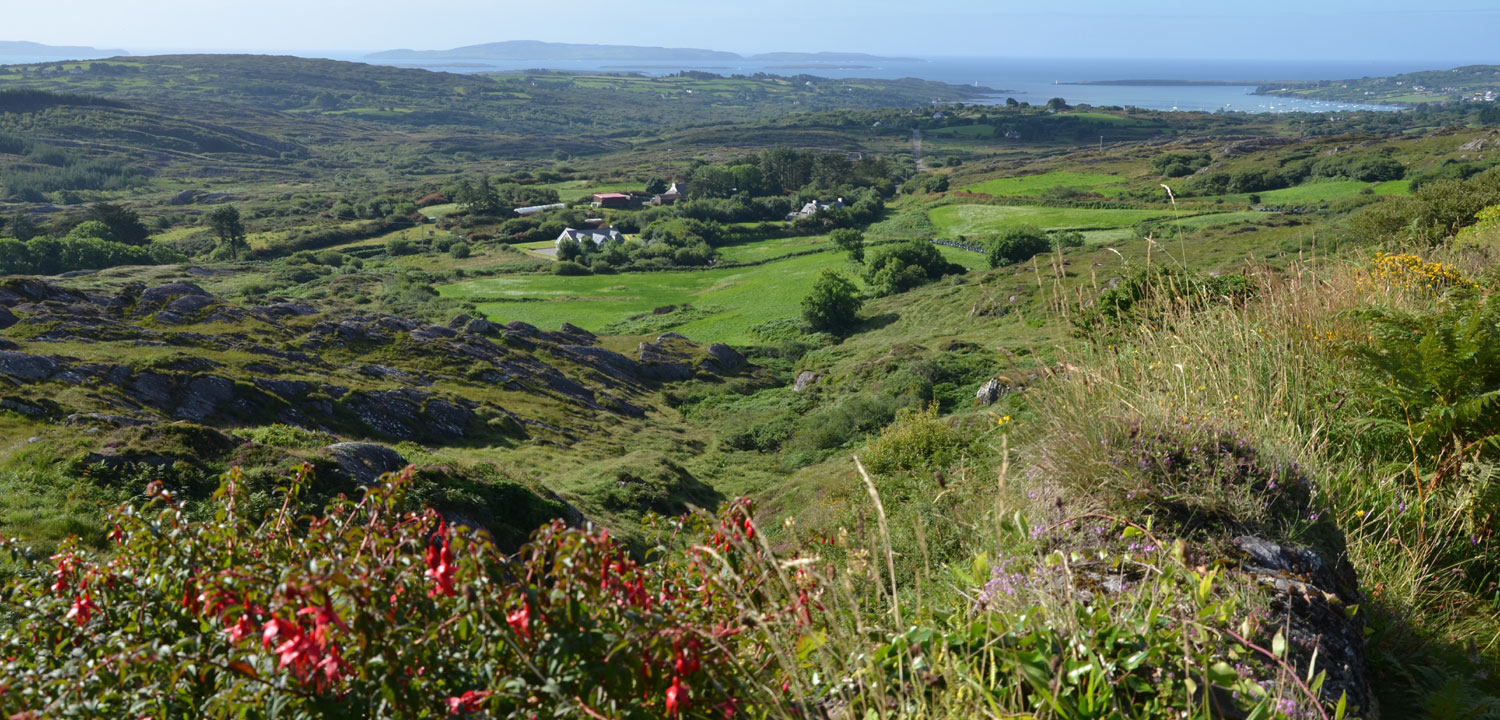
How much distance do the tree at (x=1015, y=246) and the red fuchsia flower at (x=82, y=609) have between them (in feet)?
222

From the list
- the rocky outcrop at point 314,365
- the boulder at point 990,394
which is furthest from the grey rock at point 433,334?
the boulder at point 990,394

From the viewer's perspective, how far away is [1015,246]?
67.1 metres

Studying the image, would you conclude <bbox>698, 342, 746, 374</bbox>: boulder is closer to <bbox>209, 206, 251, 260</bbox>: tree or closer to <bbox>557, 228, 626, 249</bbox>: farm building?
<bbox>557, 228, 626, 249</bbox>: farm building

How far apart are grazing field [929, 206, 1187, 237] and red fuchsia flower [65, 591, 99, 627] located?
7735 centimetres

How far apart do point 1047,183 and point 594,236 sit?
6102 centimetres

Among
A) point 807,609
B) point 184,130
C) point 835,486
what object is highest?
point 184,130

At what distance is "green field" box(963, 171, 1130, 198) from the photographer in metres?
106

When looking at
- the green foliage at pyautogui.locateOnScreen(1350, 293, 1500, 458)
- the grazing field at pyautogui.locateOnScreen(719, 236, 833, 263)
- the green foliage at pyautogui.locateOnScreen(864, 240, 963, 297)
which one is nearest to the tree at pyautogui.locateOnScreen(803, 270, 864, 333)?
the green foliage at pyautogui.locateOnScreen(864, 240, 963, 297)

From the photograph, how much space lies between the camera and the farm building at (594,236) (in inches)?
3779

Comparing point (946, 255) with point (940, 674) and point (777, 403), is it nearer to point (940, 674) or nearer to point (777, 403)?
point (777, 403)

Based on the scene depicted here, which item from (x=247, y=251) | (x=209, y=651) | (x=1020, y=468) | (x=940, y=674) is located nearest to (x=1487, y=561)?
(x=1020, y=468)

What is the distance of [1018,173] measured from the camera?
130 meters

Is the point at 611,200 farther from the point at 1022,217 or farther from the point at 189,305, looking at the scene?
the point at 189,305

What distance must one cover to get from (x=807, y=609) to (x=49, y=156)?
214 m
